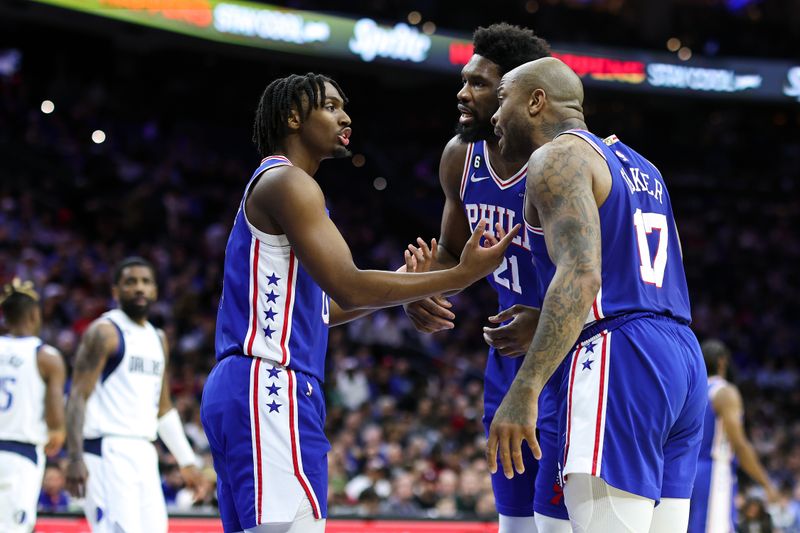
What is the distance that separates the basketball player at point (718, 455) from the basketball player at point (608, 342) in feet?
14.7

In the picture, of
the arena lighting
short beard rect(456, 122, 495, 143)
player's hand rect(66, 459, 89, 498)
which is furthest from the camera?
the arena lighting

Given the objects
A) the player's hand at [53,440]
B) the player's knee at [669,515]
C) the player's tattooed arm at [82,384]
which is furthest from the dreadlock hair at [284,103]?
the player's hand at [53,440]

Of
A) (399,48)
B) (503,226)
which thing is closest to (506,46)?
(503,226)

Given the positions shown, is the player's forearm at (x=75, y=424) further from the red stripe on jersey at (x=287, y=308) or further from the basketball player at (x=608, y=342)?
the basketball player at (x=608, y=342)

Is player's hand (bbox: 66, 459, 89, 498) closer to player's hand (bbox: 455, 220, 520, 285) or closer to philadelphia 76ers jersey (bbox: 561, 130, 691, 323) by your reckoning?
player's hand (bbox: 455, 220, 520, 285)

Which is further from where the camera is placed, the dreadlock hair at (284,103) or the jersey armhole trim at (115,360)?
the jersey armhole trim at (115,360)

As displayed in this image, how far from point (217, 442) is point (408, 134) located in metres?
18.1

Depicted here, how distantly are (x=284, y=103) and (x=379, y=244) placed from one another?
1430 cm


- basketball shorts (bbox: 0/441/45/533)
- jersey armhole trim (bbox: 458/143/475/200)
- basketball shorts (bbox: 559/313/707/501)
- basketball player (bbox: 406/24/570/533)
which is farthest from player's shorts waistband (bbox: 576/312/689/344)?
basketball shorts (bbox: 0/441/45/533)

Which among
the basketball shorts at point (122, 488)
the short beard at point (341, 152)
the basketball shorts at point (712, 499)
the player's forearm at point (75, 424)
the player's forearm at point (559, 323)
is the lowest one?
the basketball shorts at point (712, 499)

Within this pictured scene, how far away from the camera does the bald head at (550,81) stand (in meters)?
3.50

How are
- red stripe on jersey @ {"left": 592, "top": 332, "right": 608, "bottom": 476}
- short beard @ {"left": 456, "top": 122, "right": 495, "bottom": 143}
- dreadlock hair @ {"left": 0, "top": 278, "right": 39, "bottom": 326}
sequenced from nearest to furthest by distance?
red stripe on jersey @ {"left": 592, "top": 332, "right": 608, "bottom": 476}, short beard @ {"left": 456, "top": 122, "right": 495, "bottom": 143}, dreadlock hair @ {"left": 0, "top": 278, "right": 39, "bottom": 326}

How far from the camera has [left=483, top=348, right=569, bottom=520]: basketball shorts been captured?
11.8ft

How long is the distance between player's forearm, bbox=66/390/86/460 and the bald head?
12.4 feet
